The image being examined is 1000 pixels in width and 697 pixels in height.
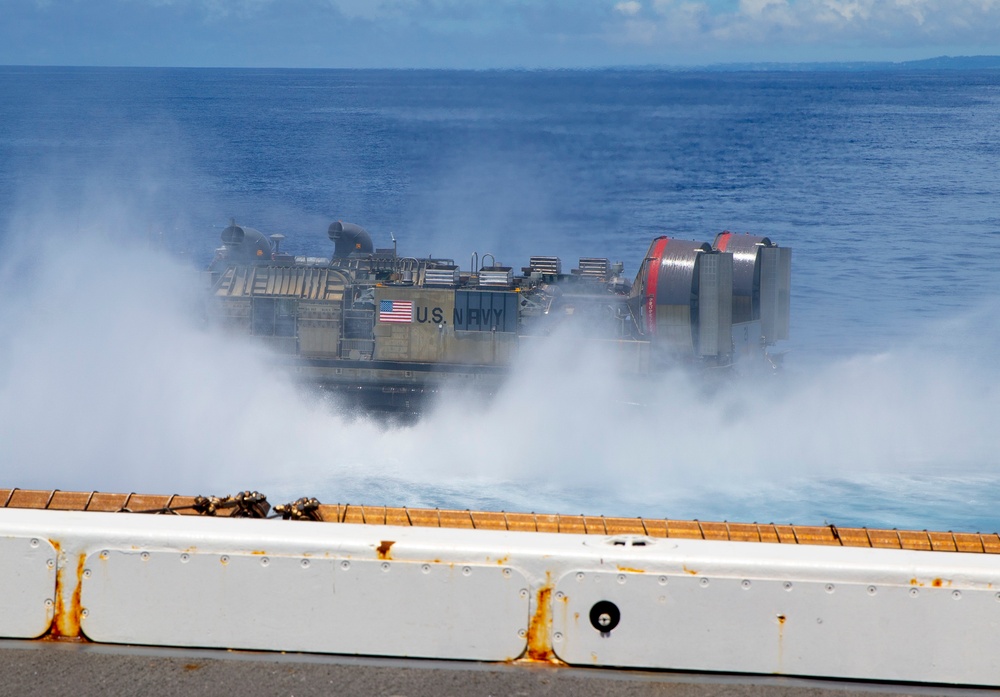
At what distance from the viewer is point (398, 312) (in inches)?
1187

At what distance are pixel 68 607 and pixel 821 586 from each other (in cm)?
451

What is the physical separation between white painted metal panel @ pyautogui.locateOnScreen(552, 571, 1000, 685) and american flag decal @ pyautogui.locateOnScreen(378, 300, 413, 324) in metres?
23.4

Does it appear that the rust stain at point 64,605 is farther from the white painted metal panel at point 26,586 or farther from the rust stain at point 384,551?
the rust stain at point 384,551

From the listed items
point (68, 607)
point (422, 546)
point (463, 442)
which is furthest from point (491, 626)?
point (463, 442)

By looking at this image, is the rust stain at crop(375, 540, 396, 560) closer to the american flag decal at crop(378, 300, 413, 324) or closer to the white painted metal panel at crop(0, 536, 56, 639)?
the white painted metal panel at crop(0, 536, 56, 639)

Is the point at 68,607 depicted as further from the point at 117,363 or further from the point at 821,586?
the point at 117,363

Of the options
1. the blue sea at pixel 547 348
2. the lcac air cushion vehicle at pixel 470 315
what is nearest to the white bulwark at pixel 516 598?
the blue sea at pixel 547 348

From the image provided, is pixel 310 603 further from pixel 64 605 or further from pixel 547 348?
pixel 547 348

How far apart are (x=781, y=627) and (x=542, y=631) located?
1401 millimetres

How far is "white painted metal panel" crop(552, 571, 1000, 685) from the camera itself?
6820 millimetres

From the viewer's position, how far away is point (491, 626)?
7.07 m

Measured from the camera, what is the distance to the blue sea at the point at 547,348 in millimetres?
29406

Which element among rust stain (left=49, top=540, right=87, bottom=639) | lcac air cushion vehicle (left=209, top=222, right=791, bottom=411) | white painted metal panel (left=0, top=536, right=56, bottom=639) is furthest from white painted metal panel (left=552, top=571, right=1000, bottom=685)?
lcac air cushion vehicle (left=209, top=222, right=791, bottom=411)

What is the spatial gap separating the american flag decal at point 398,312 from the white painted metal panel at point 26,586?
23056mm
